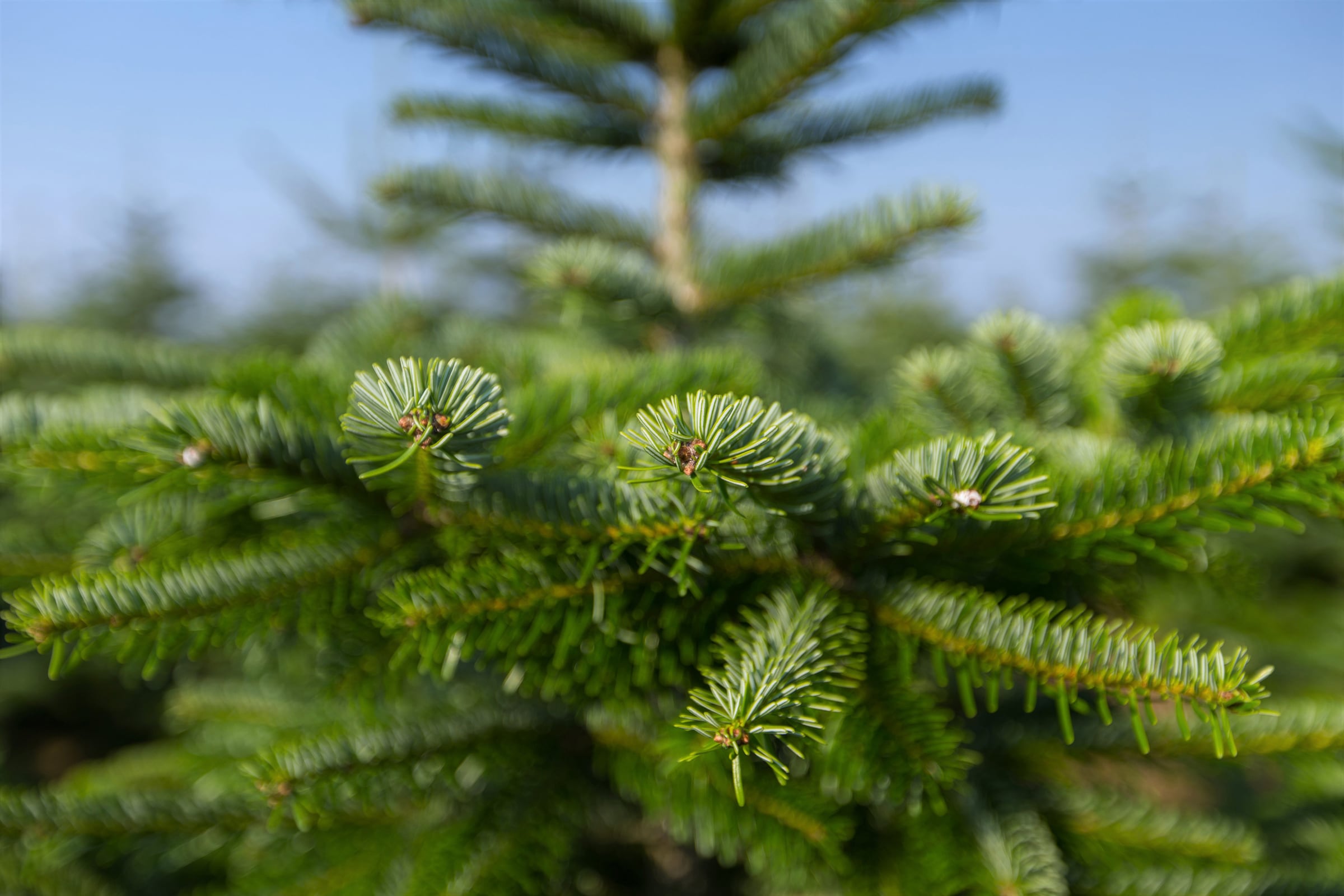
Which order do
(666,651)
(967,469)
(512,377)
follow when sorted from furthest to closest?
(512,377) → (666,651) → (967,469)

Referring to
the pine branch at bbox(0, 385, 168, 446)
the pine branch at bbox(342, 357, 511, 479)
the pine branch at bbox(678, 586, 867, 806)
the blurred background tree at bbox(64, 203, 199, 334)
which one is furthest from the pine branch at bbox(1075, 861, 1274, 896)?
the blurred background tree at bbox(64, 203, 199, 334)

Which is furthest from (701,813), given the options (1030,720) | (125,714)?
(125,714)

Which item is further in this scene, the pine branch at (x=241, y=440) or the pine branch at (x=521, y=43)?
the pine branch at (x=521, y=43)

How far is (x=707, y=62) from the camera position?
1.21 m

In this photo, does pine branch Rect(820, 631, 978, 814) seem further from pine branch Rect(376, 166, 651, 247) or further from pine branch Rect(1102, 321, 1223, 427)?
pine branch Rect(376, 166, 651, 247)

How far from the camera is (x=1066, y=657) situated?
0.44 metres

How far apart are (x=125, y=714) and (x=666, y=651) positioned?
20.0 feet

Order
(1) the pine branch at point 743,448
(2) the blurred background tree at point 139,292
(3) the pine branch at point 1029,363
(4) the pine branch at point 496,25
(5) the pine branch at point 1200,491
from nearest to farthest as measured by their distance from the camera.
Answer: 1. (1) the pine branch at point 743,448
2. (5) the pine branch at point 1200,491
3. (3) the pine branch at point 1029,363
4. (4) the pine branch at point 496,25
5. (2) the blurred background tree at point 139,292

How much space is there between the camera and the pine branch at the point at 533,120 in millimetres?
1151

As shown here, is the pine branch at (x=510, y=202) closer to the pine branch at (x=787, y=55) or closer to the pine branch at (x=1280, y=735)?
the pine branch at (x=787, y=55)

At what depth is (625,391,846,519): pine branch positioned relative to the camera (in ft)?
1.20

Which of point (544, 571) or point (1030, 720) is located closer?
point (544, 571)

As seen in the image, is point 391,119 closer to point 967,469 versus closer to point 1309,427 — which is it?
point 967,469

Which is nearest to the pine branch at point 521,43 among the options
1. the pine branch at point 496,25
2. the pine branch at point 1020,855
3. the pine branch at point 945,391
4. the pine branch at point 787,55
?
the pine branch at point 496,25
